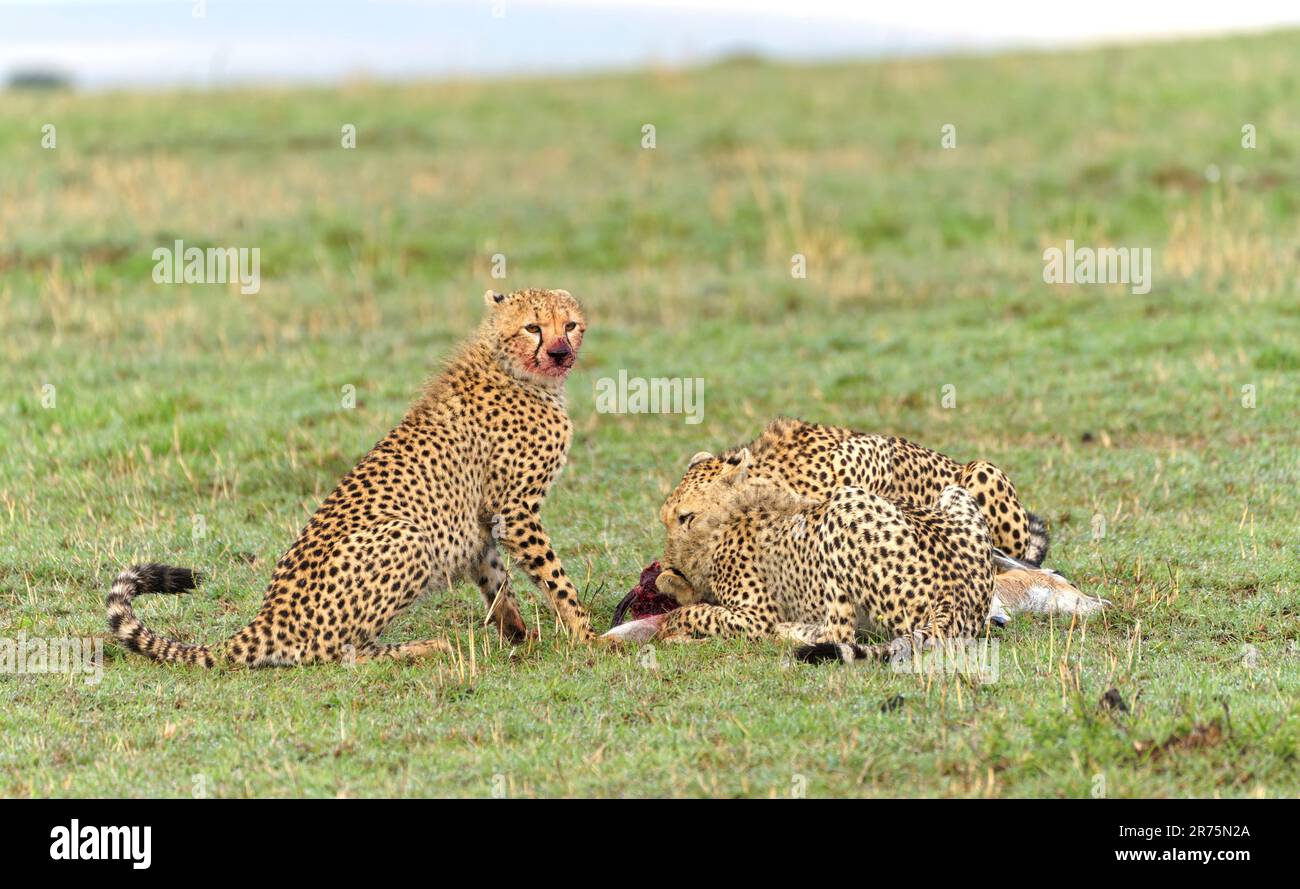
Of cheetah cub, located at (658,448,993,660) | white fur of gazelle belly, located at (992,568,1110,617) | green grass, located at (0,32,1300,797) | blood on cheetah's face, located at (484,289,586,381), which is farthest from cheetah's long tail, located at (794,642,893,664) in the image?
blood on cheetah's face, located at (484,289,586,381)

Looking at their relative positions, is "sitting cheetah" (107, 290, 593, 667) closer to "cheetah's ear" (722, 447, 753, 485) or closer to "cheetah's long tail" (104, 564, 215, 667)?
"cheetah's long tail" (104, 564, 215, 667)

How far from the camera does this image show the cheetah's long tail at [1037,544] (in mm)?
7324

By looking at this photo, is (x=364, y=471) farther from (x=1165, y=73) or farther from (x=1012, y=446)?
(x=1165, y=73)

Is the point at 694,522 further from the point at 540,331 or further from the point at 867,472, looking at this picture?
the point at 540,331

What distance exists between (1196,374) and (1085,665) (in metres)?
Answer: 5.46

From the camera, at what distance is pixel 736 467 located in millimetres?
7039

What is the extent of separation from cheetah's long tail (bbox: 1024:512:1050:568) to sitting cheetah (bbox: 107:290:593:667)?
206 cm

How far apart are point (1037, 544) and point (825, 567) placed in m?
1.35

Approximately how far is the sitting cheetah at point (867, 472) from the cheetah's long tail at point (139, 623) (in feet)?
6.60

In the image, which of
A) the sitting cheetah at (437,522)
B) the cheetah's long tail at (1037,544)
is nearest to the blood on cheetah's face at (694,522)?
the sitting cheetah at (437,522)

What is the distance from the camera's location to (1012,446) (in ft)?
32.6

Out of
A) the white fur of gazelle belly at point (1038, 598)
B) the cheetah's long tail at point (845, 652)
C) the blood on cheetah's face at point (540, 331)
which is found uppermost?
the blood on cheetah's face at point (540, 331)

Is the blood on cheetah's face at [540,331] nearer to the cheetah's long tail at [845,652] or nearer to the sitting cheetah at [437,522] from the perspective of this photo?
the sitting cheetah at [437,522]

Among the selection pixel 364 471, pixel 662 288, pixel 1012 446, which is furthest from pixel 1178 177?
pixel 364 471
